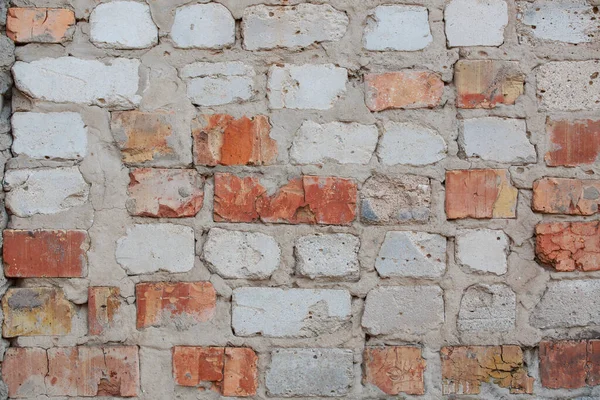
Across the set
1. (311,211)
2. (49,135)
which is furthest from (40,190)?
(311,211)

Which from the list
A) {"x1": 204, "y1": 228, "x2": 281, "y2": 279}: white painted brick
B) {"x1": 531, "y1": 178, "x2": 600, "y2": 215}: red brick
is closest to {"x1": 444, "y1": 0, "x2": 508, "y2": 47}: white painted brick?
{"x1": 531, "y1": 178, "x2": 600, "y2": 215}: red brick

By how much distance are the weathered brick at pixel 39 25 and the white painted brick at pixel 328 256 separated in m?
0.71

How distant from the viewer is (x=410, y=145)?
1404 millimetres

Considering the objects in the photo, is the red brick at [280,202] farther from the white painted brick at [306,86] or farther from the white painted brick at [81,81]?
the white painted brick at [81,81]

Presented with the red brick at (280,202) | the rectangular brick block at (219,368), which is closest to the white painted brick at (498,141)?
the red brick at (280,202)

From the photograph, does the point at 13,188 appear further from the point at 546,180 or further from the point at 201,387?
the point at 546,180

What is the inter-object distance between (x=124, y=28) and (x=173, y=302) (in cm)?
63

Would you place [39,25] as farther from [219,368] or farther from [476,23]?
[476,23]

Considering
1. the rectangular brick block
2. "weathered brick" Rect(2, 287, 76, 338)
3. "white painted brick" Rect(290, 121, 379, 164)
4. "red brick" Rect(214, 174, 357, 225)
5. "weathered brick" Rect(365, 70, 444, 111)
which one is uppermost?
"weathered brick" Rect(365, 70, 444, 111)

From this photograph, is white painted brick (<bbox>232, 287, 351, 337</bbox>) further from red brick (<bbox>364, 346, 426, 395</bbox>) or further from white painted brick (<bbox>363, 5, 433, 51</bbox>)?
white painted brick (<bbox>363, 5, 433, 51</bbox>)

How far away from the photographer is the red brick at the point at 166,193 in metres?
1.40

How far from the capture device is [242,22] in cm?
142

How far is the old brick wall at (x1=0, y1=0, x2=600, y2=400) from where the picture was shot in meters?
1.40

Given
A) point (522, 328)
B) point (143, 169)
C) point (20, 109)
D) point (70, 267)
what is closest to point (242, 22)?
point (143, 169)
